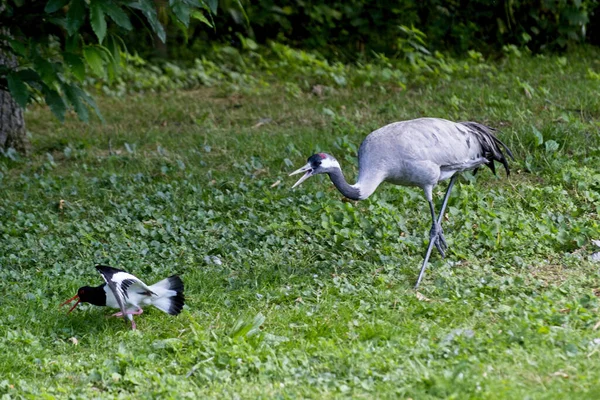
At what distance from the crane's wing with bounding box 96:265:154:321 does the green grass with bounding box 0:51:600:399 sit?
0.22 metres

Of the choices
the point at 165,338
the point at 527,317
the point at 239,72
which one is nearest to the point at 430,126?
the point at 527,317

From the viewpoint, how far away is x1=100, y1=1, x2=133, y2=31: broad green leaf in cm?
684

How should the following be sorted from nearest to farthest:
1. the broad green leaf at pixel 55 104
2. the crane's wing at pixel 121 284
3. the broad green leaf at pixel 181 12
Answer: the crane's wing at pixel 121 284, the broad green leaf at pixel 181 12, the broad green leaf at pixel 55 104

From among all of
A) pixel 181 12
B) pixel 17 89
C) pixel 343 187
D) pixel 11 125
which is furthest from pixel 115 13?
pixel 11 125

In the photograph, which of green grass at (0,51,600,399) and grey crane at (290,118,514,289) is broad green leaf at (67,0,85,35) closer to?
green grass at (0,51,600,399)

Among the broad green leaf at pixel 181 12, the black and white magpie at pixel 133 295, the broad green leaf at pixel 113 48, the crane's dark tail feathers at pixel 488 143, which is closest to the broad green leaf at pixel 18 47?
the broad green leaf at pixel 113 48

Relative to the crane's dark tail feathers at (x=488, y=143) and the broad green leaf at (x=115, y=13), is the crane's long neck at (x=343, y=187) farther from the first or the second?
the broad green leaf at (x=115, y=13)

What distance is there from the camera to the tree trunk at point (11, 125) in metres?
9.29

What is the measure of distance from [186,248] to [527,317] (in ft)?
9.11

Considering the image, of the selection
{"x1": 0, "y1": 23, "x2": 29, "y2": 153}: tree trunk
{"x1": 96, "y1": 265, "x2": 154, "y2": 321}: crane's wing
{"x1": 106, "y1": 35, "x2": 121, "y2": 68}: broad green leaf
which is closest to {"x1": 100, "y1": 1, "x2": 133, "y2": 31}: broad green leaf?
{"x1": 106, "y1": 35, "x2": 121, "y2": 68}: broad green leaf

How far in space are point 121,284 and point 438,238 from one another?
2.30m

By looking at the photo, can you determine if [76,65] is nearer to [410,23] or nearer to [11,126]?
[11,126]

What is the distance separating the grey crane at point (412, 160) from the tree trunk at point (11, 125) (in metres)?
4.41

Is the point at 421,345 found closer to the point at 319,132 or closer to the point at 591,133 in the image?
the point at 591,133
